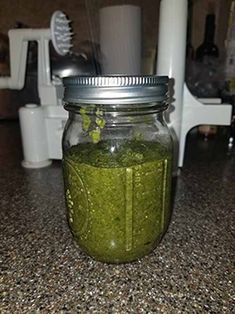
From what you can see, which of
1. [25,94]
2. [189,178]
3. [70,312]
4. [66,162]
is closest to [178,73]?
[189,178]

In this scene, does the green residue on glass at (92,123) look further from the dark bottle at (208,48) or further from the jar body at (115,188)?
the dark bottle at (208,48)

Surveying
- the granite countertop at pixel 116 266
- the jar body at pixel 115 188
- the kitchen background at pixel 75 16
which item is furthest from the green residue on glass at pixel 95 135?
the kitchen background at pixel 75 16

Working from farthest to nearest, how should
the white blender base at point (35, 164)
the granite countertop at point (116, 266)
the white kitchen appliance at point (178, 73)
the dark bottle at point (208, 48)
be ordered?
→ the dark bottle at point (208, 48) → the white blender base at point (35, 164) → the white kitchen appliance at point (178, 73) → the granite countertop at point (116, 266)

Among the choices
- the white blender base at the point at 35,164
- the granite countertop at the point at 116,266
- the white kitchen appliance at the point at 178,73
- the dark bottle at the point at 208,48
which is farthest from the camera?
the dark bottle at the point at 208,48

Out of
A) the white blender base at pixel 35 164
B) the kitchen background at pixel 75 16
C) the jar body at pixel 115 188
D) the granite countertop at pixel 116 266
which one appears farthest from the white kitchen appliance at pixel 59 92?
the kitchen background at pixel 75 16

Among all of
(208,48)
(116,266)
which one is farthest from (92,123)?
(208,48)

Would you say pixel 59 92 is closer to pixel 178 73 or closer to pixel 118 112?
pixel 178 73

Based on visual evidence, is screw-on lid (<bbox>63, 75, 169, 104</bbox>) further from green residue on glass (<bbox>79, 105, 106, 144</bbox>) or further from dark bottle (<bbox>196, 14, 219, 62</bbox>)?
dark bottle (<bbox>196, 14, 219, 62</bbox>)

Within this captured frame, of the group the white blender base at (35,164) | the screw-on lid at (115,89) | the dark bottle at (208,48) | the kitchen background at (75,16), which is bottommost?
the white blender base at (35,164)

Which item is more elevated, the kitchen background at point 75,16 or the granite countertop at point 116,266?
the kitchen background at point 75,16

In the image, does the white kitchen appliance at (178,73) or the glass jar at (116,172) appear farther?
the white kitchen appliance at (178,73)

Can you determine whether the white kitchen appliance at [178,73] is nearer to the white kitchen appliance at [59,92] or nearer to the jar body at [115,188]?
the white kitchen appliance at [59,92]
